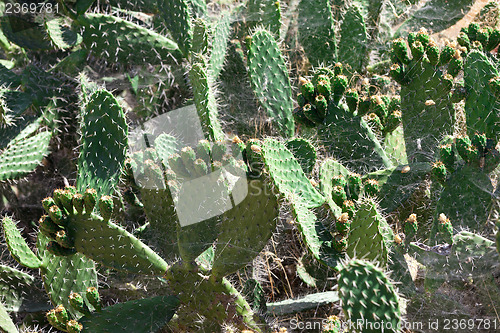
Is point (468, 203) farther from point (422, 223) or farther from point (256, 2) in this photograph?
point (256, 2)

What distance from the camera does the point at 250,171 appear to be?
2227 millimetres

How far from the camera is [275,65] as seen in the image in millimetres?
3043

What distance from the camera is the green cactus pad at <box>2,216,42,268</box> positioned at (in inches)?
100

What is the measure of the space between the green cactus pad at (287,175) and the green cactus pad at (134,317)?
71 centimetres

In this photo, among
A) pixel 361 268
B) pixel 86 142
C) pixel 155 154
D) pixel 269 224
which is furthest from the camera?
pixel 155 154

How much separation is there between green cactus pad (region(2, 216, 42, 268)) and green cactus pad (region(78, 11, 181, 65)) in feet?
4.36

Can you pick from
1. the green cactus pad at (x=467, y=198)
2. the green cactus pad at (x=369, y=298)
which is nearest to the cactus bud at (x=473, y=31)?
the green cactus pad at (x=467, y=198)

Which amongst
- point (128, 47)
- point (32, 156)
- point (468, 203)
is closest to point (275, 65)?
point (128, 47)

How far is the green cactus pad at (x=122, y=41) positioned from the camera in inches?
136

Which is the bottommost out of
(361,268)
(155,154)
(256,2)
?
(155,154)

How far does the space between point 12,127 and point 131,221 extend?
3.41ft

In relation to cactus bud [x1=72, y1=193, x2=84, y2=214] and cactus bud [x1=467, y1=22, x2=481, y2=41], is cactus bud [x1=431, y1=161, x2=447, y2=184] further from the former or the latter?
cactus bud [x1=72, y1=193, x2=84, y2=214]

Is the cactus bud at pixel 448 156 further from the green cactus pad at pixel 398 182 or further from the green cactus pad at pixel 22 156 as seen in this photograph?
the green cactus pad at pixel 22 156

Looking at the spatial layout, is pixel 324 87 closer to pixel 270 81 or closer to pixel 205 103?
pixel 270 81
